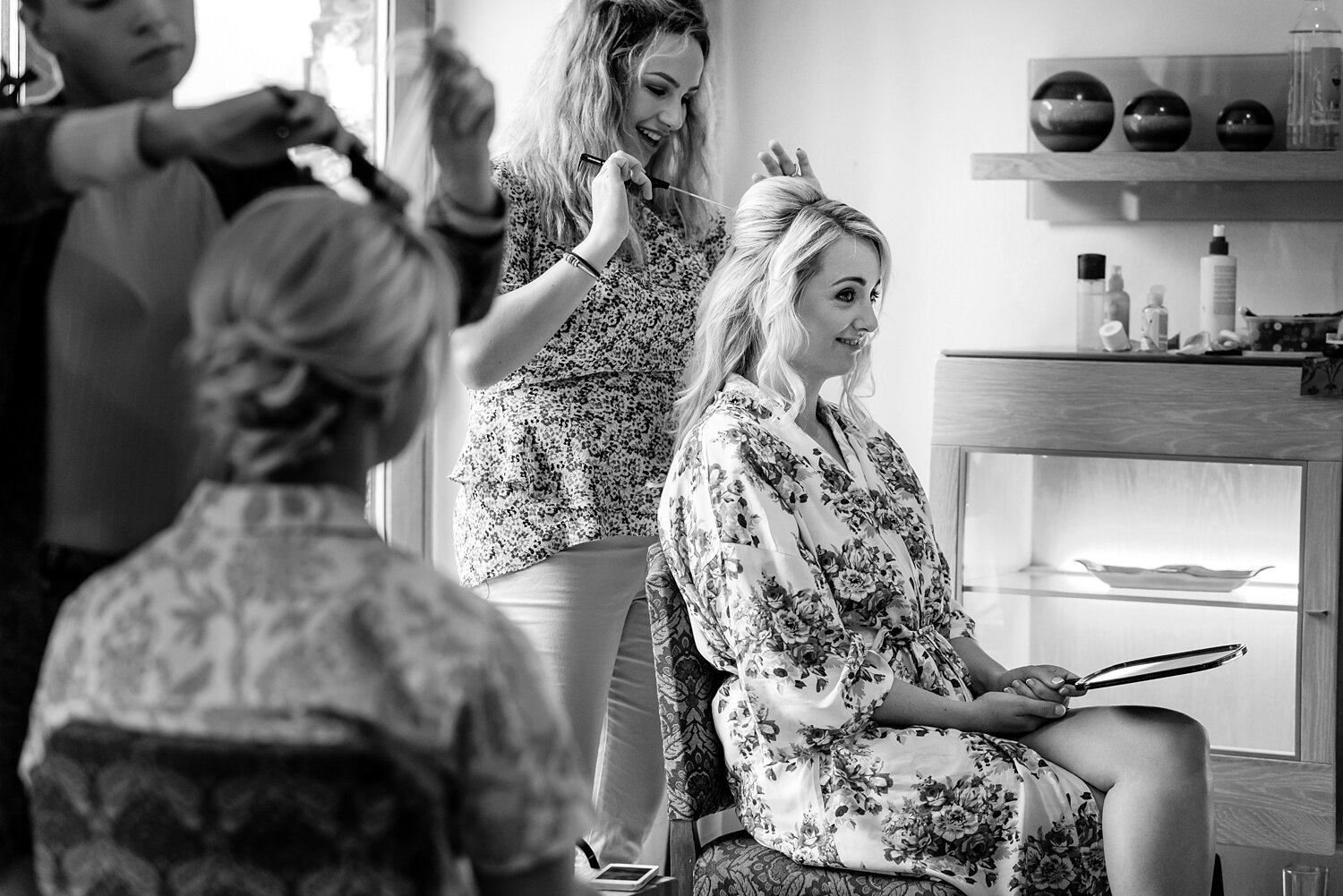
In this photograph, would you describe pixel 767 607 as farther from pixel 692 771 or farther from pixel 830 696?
pixel 692 771

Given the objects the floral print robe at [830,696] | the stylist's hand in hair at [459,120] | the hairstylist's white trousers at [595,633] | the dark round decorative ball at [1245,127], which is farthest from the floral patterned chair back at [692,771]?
the dark round decorative ball at [1245,127]

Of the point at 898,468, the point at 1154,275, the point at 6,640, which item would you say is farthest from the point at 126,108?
the point at 1154,275

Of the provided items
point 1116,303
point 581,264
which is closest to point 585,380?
point 581,264

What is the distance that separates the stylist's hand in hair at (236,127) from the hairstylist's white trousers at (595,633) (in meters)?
1.41

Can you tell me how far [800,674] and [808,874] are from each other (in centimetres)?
26

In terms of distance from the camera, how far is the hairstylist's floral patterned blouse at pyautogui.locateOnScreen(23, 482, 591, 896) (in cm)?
74

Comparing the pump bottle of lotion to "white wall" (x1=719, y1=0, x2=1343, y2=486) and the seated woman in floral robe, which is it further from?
the seated woman in floral robe

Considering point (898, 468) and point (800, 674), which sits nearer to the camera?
Answer: point (800, 674)

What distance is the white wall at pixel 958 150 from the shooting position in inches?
121

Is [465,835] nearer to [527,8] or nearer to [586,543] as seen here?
[586,543]

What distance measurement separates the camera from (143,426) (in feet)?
3.08

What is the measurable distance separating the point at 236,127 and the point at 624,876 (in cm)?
120

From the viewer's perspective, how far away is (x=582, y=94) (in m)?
2.21

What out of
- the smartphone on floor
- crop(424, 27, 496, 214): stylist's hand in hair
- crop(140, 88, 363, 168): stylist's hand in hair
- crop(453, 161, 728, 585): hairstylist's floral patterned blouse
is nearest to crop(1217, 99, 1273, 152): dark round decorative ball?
crop(453, 161, 728, 585): hairstylist's floral patterned blouse
